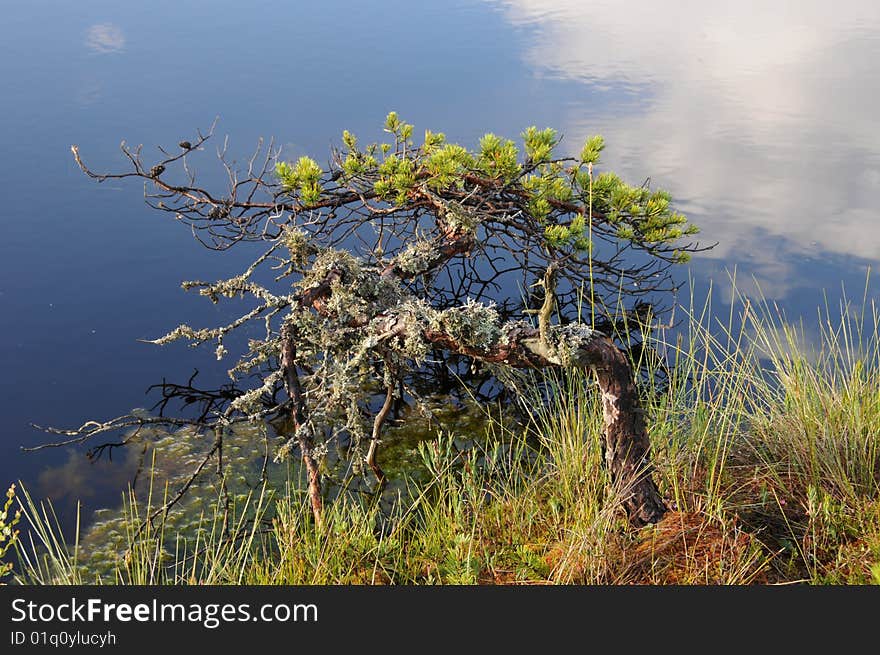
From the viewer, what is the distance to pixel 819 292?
17.0 feet

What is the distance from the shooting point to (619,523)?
262cm

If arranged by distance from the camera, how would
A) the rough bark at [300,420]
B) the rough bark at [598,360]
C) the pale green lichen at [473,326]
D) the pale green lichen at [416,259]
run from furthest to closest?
the pale green lichen at [416,259] → the rough bark at [300,420] → the pale green lichen at [473,326] → the rough bark at [598,360]

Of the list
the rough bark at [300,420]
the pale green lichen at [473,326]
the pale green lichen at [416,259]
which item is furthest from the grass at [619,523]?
the pale green lichen at [416,259]

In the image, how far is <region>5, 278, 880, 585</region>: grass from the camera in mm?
2469

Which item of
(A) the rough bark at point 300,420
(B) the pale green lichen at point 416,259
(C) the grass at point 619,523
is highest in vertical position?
(B) the pale green lichen at point 416,259

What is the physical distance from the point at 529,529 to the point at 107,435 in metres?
2.22

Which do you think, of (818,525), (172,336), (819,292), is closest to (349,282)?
(172,336)

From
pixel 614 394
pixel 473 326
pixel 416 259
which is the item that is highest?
pixel 416 259

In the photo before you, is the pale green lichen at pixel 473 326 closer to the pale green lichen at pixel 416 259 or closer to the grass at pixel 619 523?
the grass at pixel 619 523

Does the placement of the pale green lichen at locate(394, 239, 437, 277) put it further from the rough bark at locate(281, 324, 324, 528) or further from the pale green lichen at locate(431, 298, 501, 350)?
the pale green lichen at locate(431, 298, 501, 350)

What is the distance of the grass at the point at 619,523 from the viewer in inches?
97.2

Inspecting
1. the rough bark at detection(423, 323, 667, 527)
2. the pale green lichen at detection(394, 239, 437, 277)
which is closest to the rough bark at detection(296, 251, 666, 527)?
the rough bark at detection(423, 323, 667, 527)

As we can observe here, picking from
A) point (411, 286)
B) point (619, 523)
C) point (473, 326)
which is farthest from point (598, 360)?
point (411, 286)

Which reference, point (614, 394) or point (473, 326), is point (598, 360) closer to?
point (614, 394)
